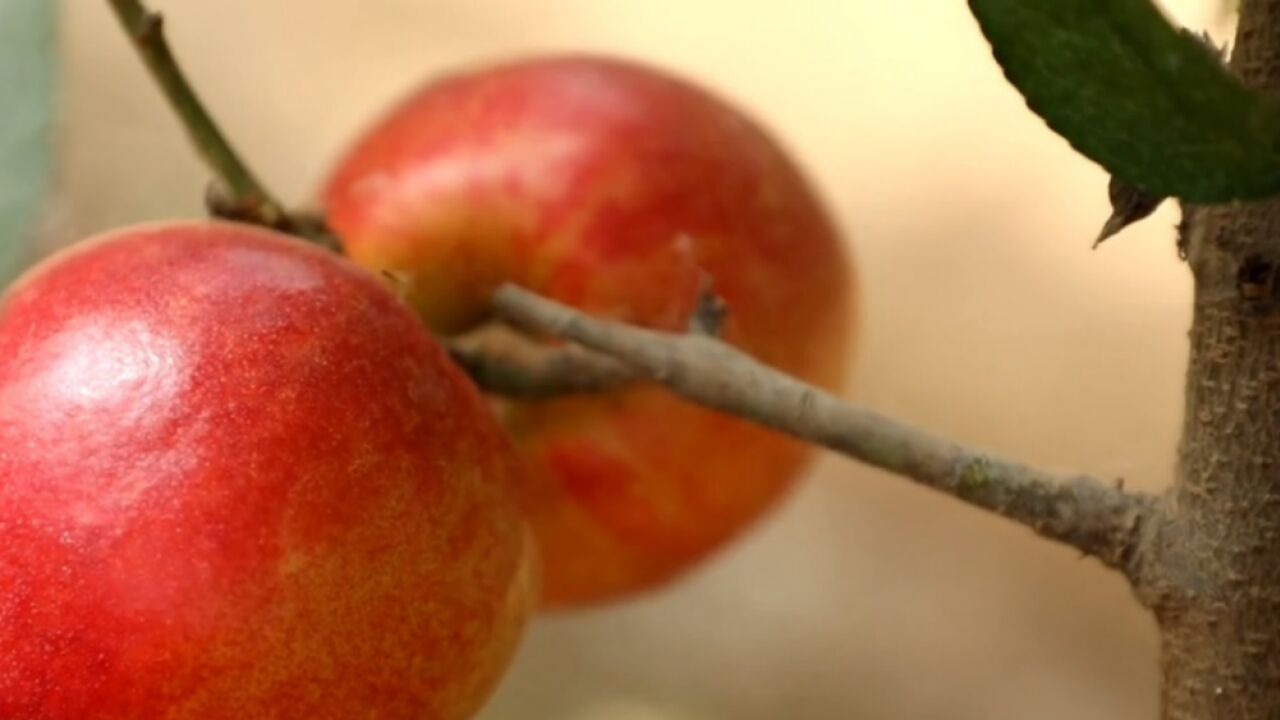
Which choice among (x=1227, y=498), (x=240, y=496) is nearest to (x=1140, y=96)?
(x=1227, y=498)

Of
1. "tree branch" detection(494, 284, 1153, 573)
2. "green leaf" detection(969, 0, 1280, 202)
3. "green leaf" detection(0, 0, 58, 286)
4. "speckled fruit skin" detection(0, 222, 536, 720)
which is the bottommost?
"speckled fruit skin" detection(0, 222, 536, 720)

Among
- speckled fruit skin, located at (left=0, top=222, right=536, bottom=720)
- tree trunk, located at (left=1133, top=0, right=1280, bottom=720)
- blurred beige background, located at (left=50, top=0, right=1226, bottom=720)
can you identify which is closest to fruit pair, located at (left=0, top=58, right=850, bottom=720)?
speckled fruit skin, located at (left=0, top=222, right=536, bottom=720)

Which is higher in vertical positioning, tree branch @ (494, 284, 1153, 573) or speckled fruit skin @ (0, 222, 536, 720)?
tree branch @ (494, 284, 1153, 573)

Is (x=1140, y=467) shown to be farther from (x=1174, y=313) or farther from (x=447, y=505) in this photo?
(x=447, y=505)

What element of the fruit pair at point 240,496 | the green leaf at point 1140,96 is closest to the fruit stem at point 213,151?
the fruit pair at point 240,496

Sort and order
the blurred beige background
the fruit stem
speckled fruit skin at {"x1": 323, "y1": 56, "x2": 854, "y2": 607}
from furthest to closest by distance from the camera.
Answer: the blurred beige background → speckled fruit skin at {"x1": 323, "y1": 56, "x2": 854, "y2": 607} → the fruit stem

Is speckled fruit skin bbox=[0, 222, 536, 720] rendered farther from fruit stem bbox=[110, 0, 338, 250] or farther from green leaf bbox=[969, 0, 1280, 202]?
green leaf bbox=[969, 0, 1280, 202]

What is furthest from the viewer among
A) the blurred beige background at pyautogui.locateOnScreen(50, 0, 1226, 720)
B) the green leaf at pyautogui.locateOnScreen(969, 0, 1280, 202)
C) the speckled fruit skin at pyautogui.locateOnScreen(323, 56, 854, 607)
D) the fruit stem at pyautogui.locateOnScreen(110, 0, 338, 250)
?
the blurred beige background at pyautogui.locateOnScreen(50, 0, 1226, 720)

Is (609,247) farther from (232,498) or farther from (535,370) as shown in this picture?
(232,498)

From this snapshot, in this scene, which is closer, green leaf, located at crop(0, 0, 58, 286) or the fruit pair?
the fruit pair
